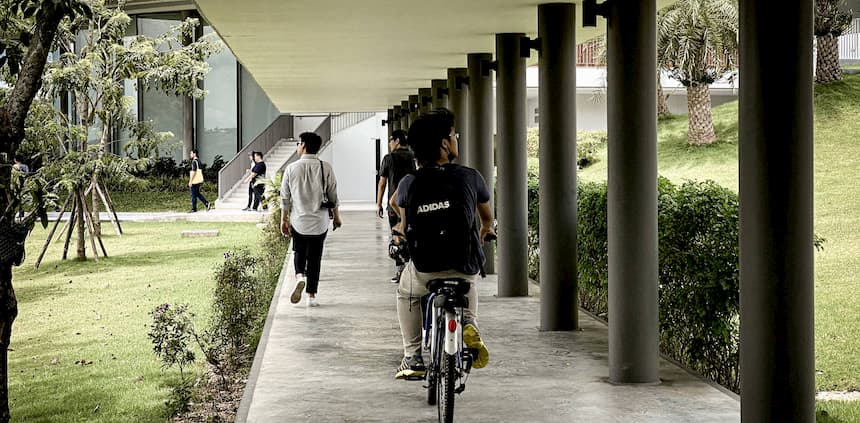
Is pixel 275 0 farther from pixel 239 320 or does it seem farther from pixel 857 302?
pixel 857 302

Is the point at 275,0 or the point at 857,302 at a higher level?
the point at 275,0

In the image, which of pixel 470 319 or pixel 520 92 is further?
pixel 520 92

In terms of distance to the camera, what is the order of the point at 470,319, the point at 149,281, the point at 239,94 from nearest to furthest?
1. the point at 470,319
2. the point at 149,281
3. the point at 239,94

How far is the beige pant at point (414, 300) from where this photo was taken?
5992 millimetres

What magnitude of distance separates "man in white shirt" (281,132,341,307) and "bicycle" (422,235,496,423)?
4.41 meters

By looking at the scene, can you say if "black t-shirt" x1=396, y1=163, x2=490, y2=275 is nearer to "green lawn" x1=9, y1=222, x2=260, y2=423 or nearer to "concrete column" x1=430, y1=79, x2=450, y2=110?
"green lawn" x1=9, y1=222, x2=260, y2=423

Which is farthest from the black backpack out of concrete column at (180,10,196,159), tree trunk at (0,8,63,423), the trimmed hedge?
concrete column at (180,10,196,159)

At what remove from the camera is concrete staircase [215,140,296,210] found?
33.5m

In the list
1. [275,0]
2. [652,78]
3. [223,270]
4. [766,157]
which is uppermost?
[275,0]

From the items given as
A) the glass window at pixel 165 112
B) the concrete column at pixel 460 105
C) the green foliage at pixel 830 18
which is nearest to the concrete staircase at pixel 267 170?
the glass window at pixel 165 112

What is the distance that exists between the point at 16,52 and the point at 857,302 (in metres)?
15.1

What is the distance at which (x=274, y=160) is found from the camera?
38.5 metres

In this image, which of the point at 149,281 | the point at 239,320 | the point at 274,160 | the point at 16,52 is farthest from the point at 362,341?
the point at 274,160

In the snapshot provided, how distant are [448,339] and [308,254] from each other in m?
5.17
